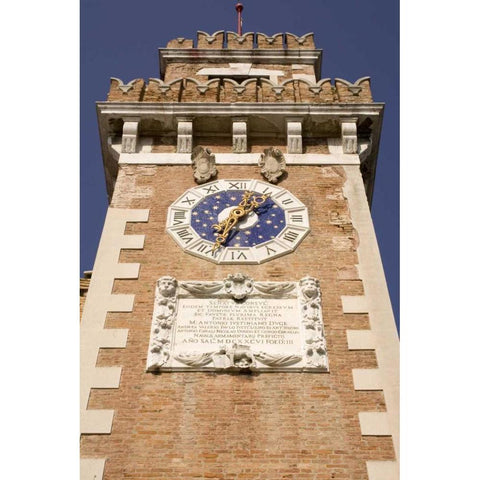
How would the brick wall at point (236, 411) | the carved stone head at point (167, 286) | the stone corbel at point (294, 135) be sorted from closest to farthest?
the brick wall at point (236, 411) → the carved stone head at point (167, 286) → the stone corbel at point (294, 135)

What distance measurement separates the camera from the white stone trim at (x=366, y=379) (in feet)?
31.9

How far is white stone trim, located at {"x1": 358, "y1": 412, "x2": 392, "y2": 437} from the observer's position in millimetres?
9172

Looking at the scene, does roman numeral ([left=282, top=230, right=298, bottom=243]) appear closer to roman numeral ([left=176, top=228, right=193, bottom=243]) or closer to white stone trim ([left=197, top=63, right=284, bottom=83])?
roman numeral ([left=176, top=228, right=193, bottom=243])

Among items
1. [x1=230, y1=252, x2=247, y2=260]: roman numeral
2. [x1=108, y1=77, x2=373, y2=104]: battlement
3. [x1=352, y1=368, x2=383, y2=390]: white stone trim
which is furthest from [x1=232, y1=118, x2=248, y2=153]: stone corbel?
[x1=352, y1=368, x2=383, y2=390]: white stone trim

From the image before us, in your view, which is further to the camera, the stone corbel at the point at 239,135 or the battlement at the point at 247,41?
the battlement at the point at 247,41

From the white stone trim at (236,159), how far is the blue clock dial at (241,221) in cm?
94

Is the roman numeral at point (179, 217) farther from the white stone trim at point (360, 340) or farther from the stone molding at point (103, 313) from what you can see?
the white stone trim at point (360, 340)

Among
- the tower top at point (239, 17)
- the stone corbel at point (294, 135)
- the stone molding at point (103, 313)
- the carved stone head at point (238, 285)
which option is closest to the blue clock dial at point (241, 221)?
the stone molding at point (103, 313)

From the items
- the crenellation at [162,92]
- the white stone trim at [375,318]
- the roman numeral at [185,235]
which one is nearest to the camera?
the white stone trim at [375,318]

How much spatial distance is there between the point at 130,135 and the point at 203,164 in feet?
5.23

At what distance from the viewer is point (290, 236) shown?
12.2 metres

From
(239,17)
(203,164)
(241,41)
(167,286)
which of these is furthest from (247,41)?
(167,286)

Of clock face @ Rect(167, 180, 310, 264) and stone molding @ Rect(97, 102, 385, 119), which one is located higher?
stone molding @ Rect(97, 102, 385, 119)

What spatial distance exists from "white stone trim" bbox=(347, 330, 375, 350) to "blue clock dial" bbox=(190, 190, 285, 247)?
93.3 inches
